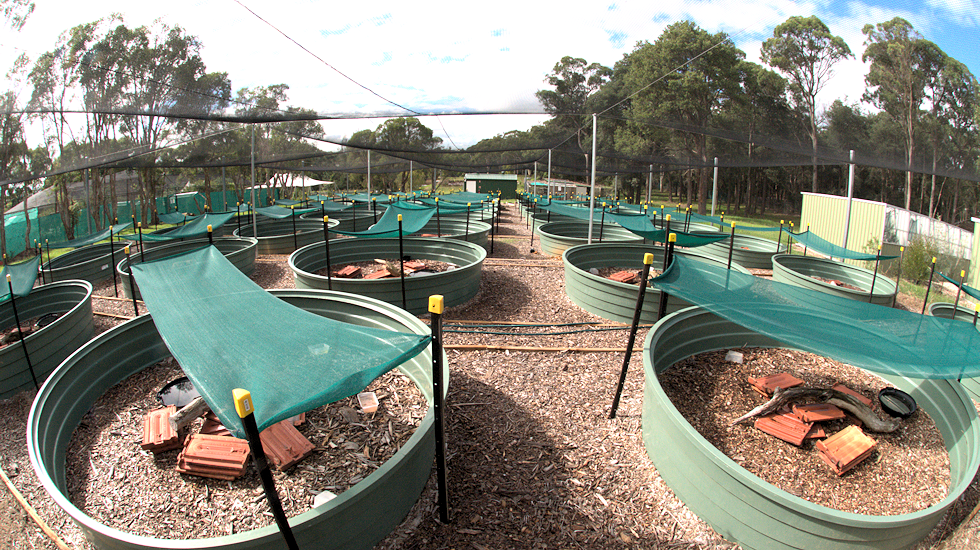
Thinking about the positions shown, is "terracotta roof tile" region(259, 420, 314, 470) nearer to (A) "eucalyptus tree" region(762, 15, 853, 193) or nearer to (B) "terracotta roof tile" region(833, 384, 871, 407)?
(B) "terracotta roof tile" region(833, 384, 871, 407)

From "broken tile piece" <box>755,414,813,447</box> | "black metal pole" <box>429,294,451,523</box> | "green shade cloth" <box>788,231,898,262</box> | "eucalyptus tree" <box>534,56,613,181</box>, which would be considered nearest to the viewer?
"black metal pole" <box>429,294,451,523</box>

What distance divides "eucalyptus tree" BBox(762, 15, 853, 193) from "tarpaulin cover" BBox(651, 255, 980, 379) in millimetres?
4022

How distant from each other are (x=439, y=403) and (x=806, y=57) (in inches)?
320

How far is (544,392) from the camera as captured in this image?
4.36 metres

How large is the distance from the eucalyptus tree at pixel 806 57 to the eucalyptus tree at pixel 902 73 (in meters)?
0.47

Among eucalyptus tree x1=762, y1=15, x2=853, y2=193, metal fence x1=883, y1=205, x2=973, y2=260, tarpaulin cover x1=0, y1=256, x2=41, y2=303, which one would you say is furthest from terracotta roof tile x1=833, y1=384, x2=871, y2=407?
tarpaulin cover x1=0, y1=256, x2=41, y2=303

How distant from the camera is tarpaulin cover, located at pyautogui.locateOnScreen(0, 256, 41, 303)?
5.45 m

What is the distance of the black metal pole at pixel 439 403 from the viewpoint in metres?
2.23

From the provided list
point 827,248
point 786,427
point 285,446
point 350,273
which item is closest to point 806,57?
point 827,248

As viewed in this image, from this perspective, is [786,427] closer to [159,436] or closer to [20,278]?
[159,436]

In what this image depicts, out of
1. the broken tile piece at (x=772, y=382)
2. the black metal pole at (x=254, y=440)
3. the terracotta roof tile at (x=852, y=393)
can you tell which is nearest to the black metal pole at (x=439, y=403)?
the black metal pole at (x=254, y=440)

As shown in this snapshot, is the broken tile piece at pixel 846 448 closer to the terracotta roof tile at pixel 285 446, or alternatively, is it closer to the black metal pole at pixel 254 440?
the black metal pole at pixel 254 440

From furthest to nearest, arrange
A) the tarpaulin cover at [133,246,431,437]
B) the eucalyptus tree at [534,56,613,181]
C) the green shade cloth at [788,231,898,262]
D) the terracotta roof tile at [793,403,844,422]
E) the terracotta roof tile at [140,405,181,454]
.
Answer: the green shade cloth at [788,231,898,262]
the eucalyptus tree at [534,56,613,181]
the terracotta roof tile at [793,403,844,422]
the terracotta roof tile at [140,405,181,454]
the tarpaulin cover at [133,246,431,437]

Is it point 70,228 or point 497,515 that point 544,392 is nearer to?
point 497,515
